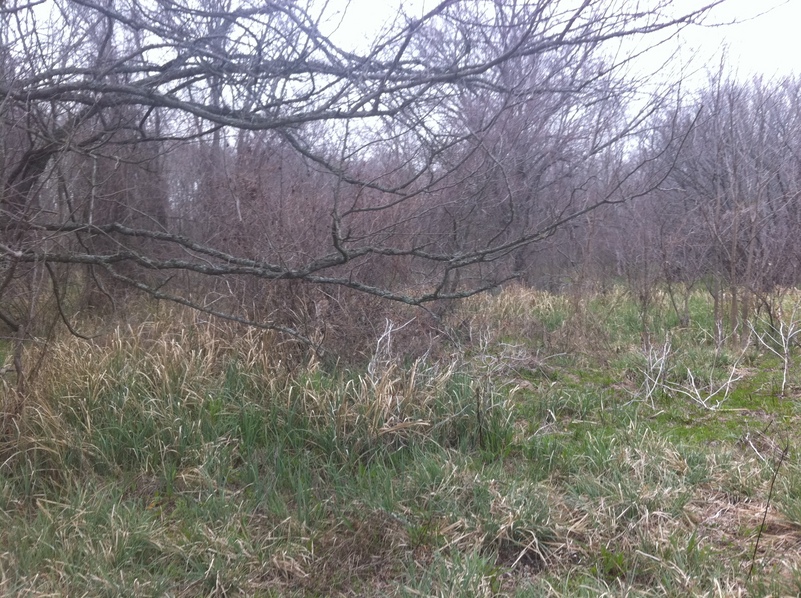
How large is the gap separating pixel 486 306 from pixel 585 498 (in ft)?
17.8

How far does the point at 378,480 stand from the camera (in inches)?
164

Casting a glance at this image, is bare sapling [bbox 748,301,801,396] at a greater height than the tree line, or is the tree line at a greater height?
the tree line

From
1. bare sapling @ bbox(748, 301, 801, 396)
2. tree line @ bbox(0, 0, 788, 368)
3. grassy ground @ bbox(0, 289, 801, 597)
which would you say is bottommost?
grassy ground @ bbox(0, 289, 801, 597)

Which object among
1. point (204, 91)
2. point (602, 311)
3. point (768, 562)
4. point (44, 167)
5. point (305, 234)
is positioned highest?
point (204, 91)

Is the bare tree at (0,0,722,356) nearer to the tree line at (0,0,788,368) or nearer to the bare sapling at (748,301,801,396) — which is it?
the tree line at (0,0,788,368)

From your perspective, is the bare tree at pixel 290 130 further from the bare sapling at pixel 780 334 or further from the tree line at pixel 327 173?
the bare sapling at pixel 780 334

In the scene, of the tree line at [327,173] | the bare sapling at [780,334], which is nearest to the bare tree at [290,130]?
the tree line at [327,173]

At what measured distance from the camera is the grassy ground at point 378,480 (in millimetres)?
3338

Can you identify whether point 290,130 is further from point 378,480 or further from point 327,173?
point 378,480

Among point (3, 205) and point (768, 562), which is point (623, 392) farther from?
point (3, 205)

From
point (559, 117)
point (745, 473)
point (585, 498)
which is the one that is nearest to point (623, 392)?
point (745, 473)

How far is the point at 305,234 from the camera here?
700 cm

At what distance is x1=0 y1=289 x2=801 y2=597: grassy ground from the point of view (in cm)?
334

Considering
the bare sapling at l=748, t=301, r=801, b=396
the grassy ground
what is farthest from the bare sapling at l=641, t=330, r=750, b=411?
the bare sapling at l=748, t=301, r=801, b=396
